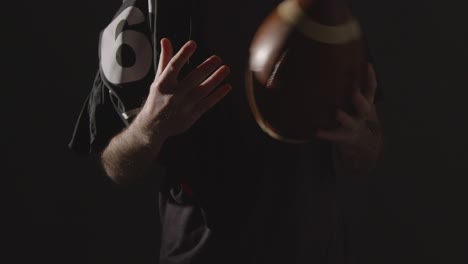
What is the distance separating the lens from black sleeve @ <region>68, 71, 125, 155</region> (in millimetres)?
852

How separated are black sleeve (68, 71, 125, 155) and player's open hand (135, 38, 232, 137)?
140mm

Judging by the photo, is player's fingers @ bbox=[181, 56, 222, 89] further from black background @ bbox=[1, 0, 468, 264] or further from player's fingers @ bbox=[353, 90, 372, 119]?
black background @ bbox=[1, 0, 468, 264]

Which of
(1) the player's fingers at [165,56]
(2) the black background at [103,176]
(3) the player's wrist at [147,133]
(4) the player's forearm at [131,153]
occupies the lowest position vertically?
(2) the black background at [103,176]

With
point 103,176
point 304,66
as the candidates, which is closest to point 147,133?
point 304,66

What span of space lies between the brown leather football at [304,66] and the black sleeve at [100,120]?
252 mm

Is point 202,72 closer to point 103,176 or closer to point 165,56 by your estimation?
point 165,56

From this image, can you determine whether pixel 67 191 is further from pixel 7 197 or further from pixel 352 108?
pixel 352 108

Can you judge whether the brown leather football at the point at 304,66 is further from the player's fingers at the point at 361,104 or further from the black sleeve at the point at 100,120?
the black sleeve at the point at 100,120

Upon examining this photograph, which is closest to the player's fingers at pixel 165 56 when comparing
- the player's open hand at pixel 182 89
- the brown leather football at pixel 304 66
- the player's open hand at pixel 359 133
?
the player's open hand at pixel 182 89

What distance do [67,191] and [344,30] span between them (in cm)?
95

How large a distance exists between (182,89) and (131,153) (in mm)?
171

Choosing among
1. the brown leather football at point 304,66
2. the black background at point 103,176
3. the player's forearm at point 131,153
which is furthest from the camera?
the black background at point 103,176

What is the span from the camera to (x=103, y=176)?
1.44 meters

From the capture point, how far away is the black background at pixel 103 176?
1.38 meters
